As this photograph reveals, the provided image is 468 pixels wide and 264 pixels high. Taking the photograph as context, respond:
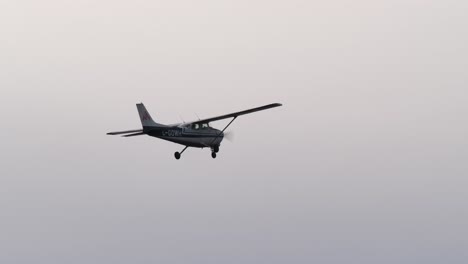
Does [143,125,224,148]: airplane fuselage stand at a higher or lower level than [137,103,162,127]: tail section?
lower

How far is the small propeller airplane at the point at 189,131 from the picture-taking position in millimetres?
122938

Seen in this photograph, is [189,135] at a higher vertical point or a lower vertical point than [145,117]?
lower

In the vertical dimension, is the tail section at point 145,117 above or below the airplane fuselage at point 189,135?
above

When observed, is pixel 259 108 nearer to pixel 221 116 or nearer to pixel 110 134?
pixel 221 116

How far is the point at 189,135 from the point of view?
125 m

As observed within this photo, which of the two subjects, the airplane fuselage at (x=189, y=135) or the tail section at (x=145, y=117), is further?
the airplane fuselage at (x=189, y=135)

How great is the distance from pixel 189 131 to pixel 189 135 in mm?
292

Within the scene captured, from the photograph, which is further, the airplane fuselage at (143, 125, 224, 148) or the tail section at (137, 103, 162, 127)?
the airplane fuselage at (143, 125, 224, 148)

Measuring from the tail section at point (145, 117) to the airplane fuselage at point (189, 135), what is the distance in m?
0.38

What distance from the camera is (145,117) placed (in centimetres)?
12319

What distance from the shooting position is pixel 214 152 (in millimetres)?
127375

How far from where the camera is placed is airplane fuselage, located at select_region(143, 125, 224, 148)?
123 m

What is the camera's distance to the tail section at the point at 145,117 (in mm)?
122938

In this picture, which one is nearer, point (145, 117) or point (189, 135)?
point (145, 117)
